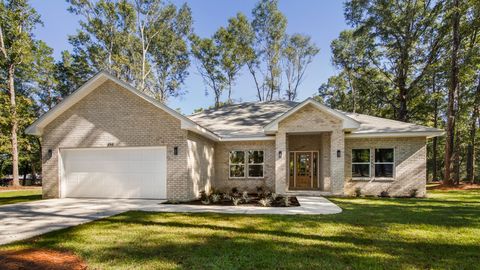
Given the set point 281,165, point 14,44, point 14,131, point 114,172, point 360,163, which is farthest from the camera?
point 14,44

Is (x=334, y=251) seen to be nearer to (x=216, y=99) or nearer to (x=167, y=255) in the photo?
(x=167, y=255)

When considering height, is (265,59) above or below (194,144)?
above

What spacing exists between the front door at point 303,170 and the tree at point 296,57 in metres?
17.5

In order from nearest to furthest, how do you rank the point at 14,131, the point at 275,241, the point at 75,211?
the point at 275,241
the point at 75,211
the point at 14,131

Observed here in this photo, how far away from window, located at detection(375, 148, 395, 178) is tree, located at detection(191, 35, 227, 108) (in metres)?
21.3

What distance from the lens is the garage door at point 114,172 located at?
10773 millimetres

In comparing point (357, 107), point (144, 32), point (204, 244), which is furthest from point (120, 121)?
point (357, 107)

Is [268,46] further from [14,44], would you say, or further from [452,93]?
[14,44]

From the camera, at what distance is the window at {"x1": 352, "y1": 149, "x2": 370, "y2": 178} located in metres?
12.9

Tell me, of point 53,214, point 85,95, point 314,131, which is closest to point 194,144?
point 85,95

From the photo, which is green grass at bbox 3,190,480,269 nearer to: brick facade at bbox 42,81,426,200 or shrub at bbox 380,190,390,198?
brick facade at bbox 42,81,426,200

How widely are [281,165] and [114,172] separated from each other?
7.81 meters

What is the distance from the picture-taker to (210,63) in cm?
3002

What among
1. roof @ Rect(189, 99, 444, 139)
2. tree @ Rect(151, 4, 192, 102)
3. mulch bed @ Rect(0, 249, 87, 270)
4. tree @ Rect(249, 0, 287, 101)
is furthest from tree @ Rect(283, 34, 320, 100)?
mulch bed @ Rect(0, 249, 87, 270)
